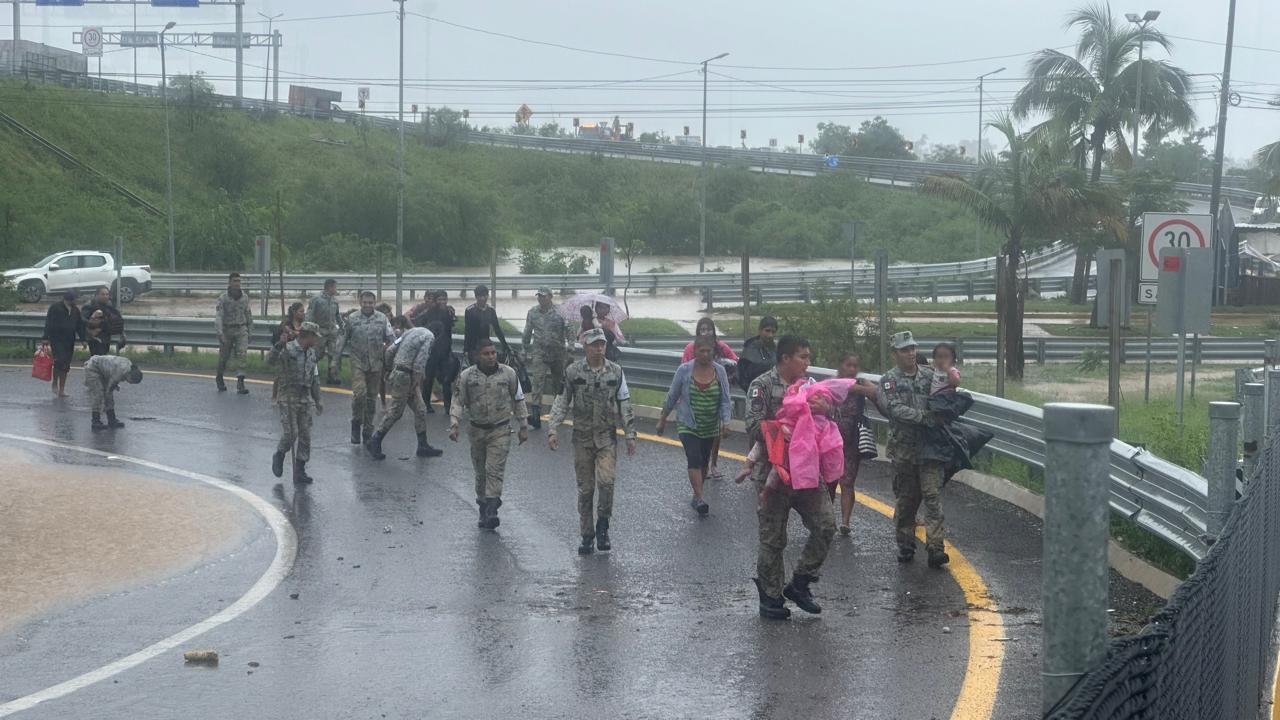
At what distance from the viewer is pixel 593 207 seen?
83.8 meters

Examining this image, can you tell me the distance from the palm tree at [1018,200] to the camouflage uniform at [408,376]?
54.9ft

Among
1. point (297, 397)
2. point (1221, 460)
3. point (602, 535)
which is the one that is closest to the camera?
point (1221, 460)

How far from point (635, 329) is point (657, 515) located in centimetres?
2396

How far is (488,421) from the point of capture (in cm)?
1241

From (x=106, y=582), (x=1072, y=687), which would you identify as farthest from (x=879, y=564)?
(x=1072, y=687)

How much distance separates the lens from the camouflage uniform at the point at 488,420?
12430 millimetres

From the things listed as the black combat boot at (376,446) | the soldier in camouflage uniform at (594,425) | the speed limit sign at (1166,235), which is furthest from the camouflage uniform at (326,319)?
the speed limit sign at (1166,235)

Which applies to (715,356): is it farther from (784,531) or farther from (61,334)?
(61,334)

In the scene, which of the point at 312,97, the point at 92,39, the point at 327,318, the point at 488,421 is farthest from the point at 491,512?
the point at 92,39

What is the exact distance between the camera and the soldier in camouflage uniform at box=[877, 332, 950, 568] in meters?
10.8

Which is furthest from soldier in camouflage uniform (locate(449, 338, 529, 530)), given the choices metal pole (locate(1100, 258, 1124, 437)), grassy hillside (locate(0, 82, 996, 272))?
grassy hillside (locate(0, 82, 996, 272))

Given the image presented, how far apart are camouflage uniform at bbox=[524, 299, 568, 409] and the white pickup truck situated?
28650mm

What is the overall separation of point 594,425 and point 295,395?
4435 mm

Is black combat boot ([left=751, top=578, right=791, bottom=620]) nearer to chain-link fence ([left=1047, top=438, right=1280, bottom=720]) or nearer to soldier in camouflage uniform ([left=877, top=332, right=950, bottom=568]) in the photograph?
soldier in camouflage uniform ([left=877, top=332, right=950, bottom=568])
